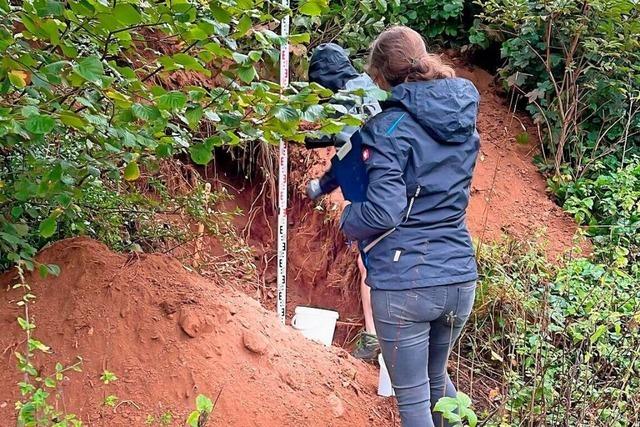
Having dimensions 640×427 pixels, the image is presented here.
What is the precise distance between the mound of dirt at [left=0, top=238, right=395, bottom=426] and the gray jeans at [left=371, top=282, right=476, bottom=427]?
649mm

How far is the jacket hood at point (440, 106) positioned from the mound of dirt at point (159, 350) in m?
1.47

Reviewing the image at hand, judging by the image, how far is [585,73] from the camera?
6.27 m

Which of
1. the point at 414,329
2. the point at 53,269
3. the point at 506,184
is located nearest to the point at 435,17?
the point at 506,184

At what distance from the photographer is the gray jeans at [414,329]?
301cm

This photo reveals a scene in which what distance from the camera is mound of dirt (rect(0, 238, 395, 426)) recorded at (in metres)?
3.32

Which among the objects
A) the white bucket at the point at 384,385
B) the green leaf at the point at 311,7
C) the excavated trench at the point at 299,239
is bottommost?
the excavated trench at the point at 299,239

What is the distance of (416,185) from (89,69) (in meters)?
1.39

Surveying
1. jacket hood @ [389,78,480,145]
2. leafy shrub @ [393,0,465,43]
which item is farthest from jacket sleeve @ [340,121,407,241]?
leafy shrub @ [393,0,465,43]

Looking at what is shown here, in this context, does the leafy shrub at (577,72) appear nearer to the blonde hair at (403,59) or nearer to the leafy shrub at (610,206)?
the leafy shrub at (610,206)

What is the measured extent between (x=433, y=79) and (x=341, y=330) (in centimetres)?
263

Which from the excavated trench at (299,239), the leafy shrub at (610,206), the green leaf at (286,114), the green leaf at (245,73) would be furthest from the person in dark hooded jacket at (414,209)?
the leafy shrub at (610,206)

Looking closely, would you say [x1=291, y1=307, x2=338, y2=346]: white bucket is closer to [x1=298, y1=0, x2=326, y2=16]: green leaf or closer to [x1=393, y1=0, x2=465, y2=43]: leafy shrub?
[x1=298, y1=0, x2=326, y2=16]: green leaf

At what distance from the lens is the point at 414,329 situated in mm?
3051

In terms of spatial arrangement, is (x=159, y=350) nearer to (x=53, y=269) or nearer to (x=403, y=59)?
(x=53, y=269)
